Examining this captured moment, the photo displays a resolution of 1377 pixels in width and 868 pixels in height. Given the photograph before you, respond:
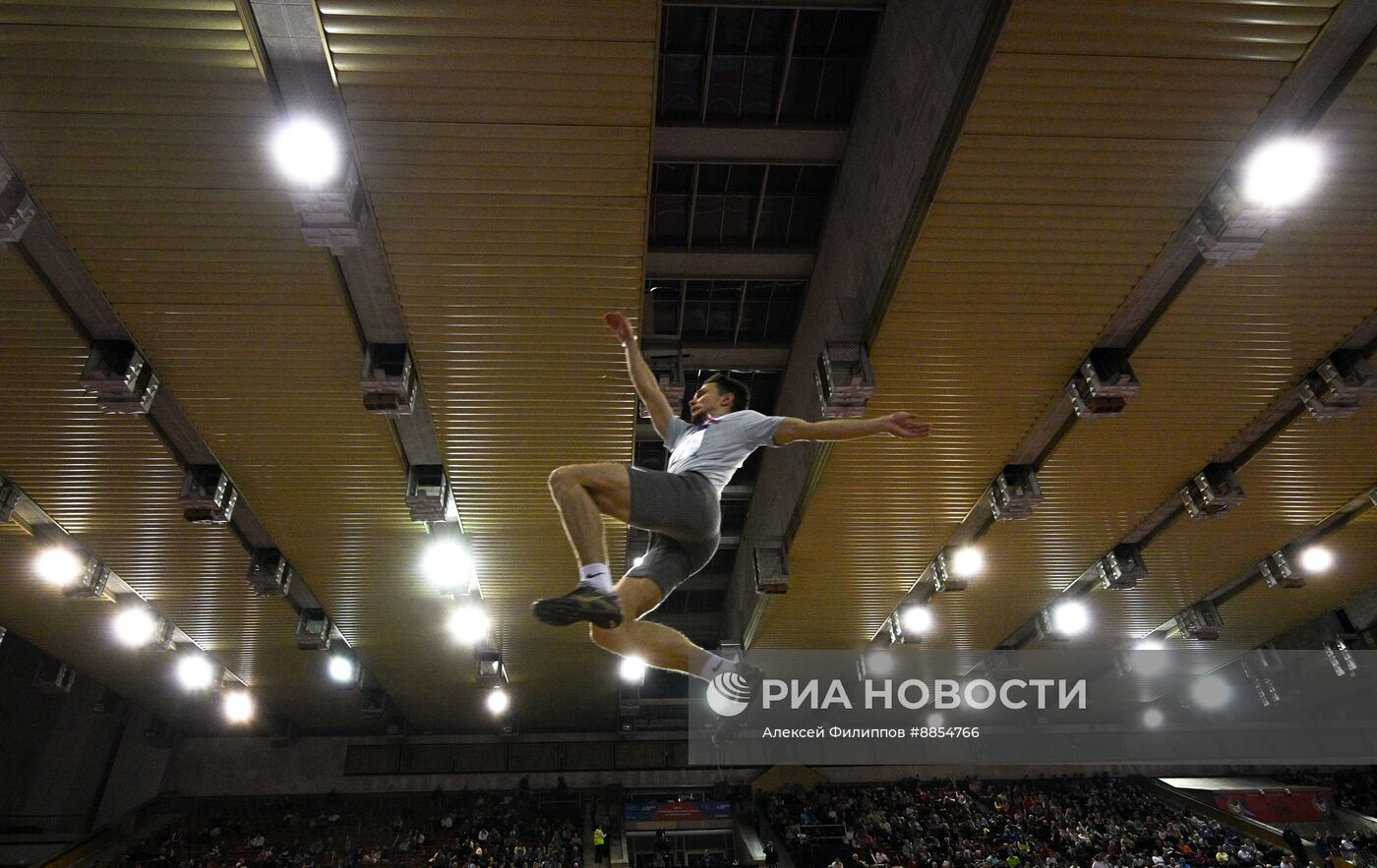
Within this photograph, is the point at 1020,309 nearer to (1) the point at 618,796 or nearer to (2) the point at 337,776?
(1) the point at 618,796

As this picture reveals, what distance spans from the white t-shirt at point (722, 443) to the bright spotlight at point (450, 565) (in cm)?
949

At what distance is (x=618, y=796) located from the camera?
91.8 ft

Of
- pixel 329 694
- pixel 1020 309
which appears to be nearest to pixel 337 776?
pixel 329 694

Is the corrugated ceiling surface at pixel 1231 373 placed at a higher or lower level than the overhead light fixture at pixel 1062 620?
lower

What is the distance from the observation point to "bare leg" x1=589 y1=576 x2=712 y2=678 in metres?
3.81

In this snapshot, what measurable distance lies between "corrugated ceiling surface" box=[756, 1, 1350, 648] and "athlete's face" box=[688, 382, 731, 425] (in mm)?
3580

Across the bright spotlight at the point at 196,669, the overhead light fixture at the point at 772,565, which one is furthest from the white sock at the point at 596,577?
the bright spotlight at the point at 196,669

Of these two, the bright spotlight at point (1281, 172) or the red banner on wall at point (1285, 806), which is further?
the red banner on wall at point (1285, 806)

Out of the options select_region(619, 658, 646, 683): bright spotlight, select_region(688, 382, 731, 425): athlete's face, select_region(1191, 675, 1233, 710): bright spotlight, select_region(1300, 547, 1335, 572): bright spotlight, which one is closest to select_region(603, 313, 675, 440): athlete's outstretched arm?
select_region(688, 382, 731, 425): athlete's face

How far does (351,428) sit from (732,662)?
25.3 feet

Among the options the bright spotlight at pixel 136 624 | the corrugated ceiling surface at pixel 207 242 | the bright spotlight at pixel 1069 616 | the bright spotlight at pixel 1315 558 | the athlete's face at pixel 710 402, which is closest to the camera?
the athlete's face at pixel 710 402

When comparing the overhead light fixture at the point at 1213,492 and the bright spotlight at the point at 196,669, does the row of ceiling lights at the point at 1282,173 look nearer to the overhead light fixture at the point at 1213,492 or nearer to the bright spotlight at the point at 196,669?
the overhead light fixture at the point at 1213,492

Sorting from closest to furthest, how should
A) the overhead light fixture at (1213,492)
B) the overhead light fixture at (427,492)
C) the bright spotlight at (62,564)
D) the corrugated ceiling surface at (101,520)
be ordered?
the corrugated ceiling surface at (101,520) → the overhead light fixture at (427,492) → the overhead light fixture at (1213,492) → the bright spotlight at (62,564)

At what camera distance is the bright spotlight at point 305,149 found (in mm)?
6348
